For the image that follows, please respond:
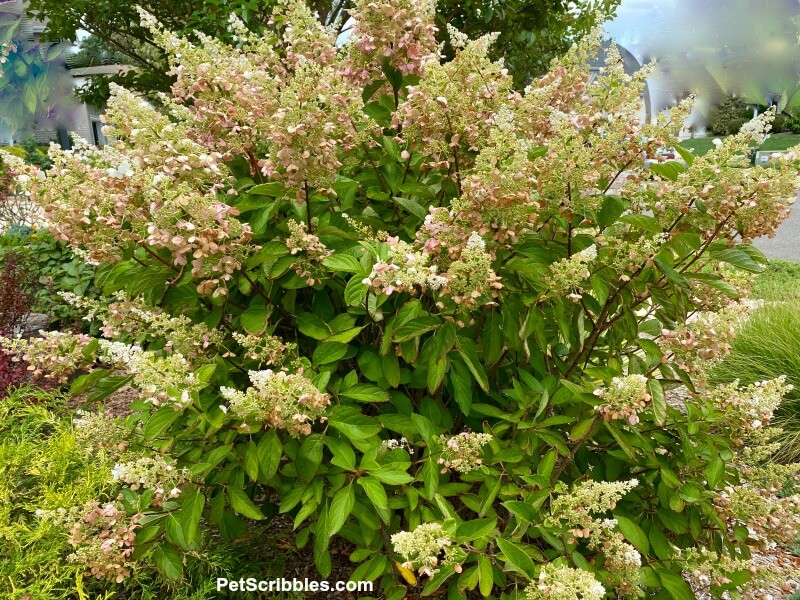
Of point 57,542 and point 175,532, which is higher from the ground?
point 175,532

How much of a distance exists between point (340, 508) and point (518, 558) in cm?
51

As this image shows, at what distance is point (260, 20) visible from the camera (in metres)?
5.69

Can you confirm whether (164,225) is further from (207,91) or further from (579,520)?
(579,520)

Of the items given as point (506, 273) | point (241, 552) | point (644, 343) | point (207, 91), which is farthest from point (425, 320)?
point (241, 552)

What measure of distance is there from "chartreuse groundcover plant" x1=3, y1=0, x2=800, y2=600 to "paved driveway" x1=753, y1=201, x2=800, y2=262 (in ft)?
34.2

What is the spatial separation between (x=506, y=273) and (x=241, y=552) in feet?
5.15

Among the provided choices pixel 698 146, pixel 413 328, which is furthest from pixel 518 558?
pixel 698 146

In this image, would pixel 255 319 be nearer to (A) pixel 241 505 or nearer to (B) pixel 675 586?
(A) pixel 241 505

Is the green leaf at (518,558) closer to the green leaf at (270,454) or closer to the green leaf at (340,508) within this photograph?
the green leaf at (340,508)

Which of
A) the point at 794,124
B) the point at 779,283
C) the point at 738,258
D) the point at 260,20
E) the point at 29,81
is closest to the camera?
the point at 738,258

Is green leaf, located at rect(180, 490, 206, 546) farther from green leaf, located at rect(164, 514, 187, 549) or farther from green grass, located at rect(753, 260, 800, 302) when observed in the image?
green grass, located at rect(753, 260, 800, 302)

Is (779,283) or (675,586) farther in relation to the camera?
(779,283)

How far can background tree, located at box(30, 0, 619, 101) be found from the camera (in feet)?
18.6

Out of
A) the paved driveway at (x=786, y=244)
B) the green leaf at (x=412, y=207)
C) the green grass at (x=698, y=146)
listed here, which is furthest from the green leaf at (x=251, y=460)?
the paved driveway at (x=786, y=244)
